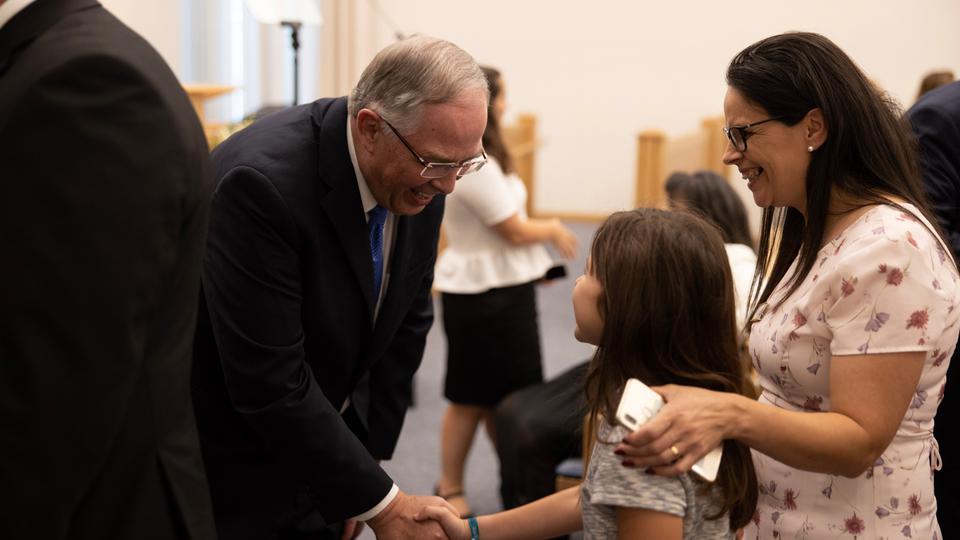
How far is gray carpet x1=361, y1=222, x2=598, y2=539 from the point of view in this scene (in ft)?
14.1

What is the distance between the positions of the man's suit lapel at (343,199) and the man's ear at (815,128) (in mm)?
753

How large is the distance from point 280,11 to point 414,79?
2.41 meters

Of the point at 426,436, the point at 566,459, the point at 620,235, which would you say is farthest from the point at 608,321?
the point at 426,436

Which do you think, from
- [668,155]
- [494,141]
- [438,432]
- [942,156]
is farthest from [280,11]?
[668,155]

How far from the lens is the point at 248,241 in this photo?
178 cm

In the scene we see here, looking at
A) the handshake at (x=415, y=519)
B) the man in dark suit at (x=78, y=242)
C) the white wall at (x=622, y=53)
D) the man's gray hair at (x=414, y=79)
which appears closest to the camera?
the man in dark suit at (x=78, y=242)

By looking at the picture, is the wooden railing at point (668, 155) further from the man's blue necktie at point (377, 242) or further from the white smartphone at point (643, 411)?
the white smartphone at point (643, 411)

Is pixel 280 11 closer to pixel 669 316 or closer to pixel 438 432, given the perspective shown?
pixel 438 432

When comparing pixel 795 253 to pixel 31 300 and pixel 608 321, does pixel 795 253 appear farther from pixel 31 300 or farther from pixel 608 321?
pixel 31 300

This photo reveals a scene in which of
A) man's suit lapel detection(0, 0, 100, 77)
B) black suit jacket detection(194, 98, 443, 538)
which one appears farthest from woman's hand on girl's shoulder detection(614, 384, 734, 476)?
man's suit lapel detection(0, 0, 100, 77)

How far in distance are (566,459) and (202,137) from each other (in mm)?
2314

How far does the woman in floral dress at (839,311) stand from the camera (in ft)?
5.34

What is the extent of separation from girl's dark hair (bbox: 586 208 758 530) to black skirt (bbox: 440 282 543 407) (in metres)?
2.22

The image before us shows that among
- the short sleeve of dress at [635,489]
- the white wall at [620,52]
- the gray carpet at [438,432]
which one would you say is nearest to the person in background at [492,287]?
the gray carpet at [438,432]
